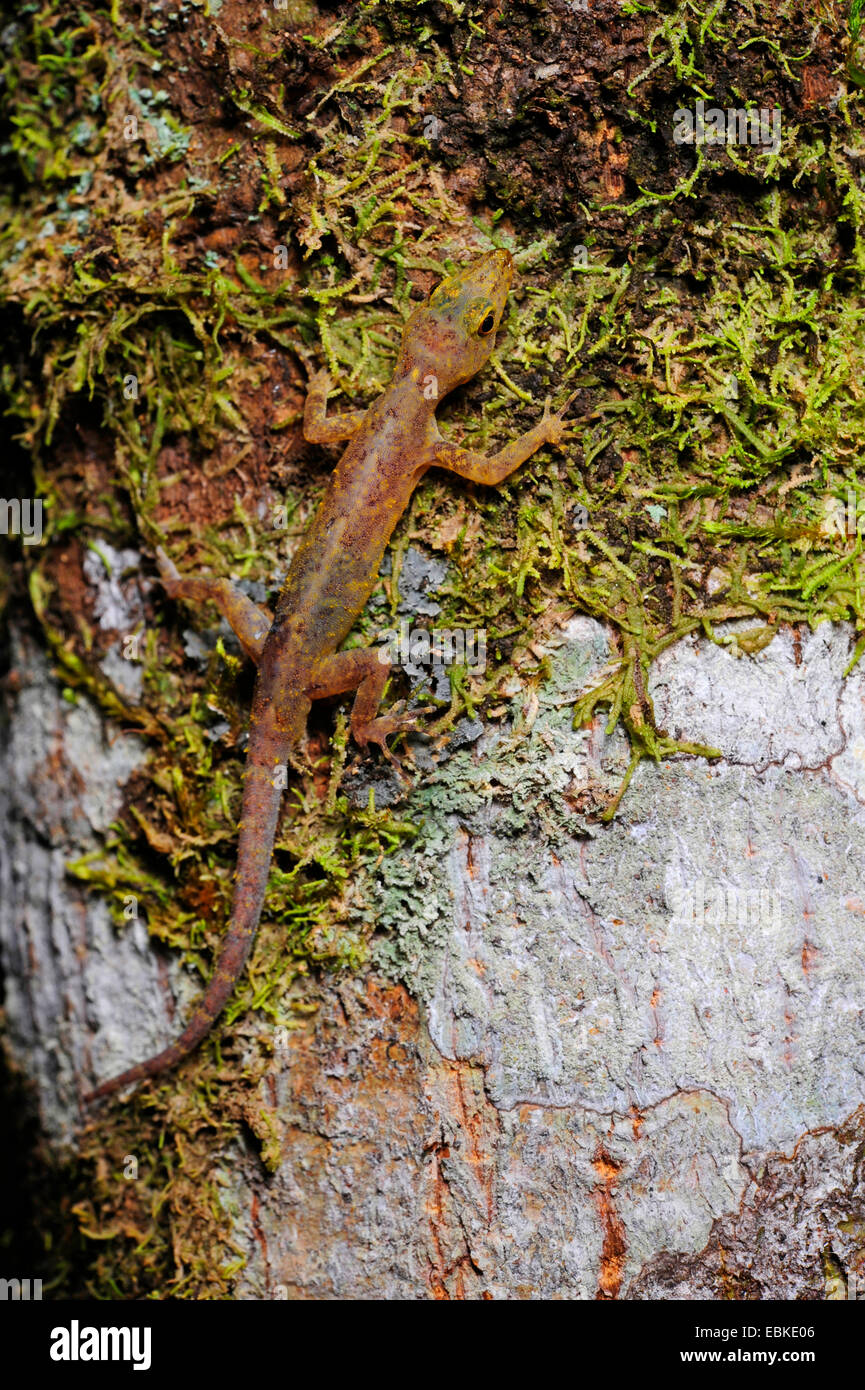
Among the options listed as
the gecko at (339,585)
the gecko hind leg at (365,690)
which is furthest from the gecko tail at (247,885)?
the gecko hind leg at (365,690)

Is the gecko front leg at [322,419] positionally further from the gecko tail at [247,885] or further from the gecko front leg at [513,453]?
the gecko tail at [247,885]

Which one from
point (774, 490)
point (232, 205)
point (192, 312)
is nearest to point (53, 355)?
point (192, 312)

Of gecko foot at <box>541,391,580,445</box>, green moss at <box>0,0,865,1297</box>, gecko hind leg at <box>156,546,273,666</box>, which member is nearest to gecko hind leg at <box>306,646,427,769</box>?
green moss at <box>0,0,865,1297</box>

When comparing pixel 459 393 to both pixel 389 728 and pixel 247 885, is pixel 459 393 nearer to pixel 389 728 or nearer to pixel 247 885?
pixel 389 728

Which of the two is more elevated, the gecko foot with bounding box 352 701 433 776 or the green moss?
the green moss

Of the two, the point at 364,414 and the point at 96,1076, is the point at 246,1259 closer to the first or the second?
the point at 96,1076

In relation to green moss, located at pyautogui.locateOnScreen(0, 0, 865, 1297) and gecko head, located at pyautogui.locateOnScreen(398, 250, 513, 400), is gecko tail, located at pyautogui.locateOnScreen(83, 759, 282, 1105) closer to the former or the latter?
green moss, located at pyautogui.locateOnScreen(0, 0, 865, 1297)

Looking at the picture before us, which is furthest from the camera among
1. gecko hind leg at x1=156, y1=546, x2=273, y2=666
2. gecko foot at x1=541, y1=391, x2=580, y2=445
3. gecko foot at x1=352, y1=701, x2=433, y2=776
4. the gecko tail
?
gecko hind leg at x1=156, y1=546, x2=273, y2=666

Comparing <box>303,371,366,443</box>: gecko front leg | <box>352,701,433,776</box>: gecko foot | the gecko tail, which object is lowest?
the gecko tail
